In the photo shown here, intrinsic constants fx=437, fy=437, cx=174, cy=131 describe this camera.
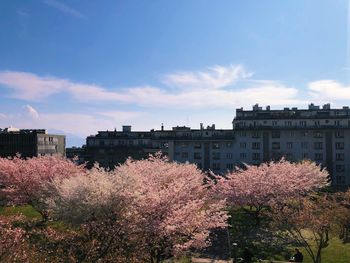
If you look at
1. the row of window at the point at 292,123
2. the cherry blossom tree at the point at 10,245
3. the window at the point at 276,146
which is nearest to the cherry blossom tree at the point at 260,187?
the cherry blossom tree at the point at 10,245

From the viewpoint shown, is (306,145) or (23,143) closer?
(306,145)

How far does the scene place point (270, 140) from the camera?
10400cm

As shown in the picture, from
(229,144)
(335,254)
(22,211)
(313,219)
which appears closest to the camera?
(313,219)

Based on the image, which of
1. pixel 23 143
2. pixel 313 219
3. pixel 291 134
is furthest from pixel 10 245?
pixel 23 143

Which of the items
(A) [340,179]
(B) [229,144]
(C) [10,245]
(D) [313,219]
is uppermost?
(B) [229,144]

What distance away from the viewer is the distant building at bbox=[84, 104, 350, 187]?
101 m

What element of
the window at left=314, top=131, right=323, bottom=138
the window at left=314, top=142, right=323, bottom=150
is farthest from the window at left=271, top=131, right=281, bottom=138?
the window at left=314, top=142, right=323, bottom=150

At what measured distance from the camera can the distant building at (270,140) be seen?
332 feet

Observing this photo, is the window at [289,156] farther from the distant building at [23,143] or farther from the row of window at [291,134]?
the distant building at [23,143]

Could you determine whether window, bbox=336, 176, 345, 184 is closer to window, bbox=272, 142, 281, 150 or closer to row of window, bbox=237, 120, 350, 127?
row of window, bbox=237, 120, 350, 127

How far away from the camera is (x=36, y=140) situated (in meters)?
128

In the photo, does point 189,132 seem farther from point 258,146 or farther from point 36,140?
point 36,140

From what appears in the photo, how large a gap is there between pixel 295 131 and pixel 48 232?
3007 inches

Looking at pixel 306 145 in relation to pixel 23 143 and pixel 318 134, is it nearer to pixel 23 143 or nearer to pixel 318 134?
pixel 318 134
